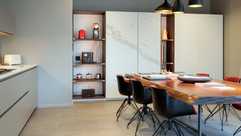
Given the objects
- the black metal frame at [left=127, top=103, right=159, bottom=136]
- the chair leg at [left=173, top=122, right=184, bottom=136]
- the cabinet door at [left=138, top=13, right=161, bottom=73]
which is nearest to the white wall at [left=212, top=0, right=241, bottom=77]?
the cabinet door at [left=138, top=13, right=161, bottom=73]

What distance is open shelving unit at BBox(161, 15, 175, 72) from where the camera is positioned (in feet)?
22.6

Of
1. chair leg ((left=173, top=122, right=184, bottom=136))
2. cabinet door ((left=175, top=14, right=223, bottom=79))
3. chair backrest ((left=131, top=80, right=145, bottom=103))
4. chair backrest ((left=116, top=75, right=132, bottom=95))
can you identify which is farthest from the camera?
cabinet door ((left=175, top=14, right=223, bottom=79))

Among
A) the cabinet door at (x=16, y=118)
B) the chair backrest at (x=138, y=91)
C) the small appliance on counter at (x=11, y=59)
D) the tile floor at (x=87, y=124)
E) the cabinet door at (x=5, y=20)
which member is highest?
the cabinet door at (x=5, y=20)

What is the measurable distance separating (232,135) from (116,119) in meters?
1.86

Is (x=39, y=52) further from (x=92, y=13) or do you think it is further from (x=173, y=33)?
(x=173, y=33)

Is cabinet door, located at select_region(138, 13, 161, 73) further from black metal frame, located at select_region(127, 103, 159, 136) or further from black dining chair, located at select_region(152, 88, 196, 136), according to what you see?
black dining chair, located at select_region(152, 88, 196, 136)

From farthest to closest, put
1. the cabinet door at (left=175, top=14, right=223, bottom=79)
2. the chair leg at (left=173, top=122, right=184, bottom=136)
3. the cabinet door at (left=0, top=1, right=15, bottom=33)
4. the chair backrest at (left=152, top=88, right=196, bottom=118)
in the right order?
the cabinet door at (left=175, top=14, right=223, bottom=79) < the cabinet door at (left=0, top=1, right=15, bottom=33) < the chair leg at (left=173, top=122, right=184, bottom=136) < the chair backrest at (left=152, top=88, right=196, bottom=118)

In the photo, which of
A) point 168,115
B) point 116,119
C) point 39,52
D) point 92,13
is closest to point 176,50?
point 92,13

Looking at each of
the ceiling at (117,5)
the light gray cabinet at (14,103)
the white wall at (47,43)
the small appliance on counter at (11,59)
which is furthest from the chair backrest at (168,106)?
the ceiling at (117,5)

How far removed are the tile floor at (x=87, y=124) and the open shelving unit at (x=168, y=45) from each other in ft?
6.31

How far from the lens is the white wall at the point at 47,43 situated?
18.6 feet

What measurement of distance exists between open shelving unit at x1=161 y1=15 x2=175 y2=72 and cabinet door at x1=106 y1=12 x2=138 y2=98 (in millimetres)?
809

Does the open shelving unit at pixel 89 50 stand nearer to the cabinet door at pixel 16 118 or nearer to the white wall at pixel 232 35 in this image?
the cabinet door at pixel 16 118

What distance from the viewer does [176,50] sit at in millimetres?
6816
